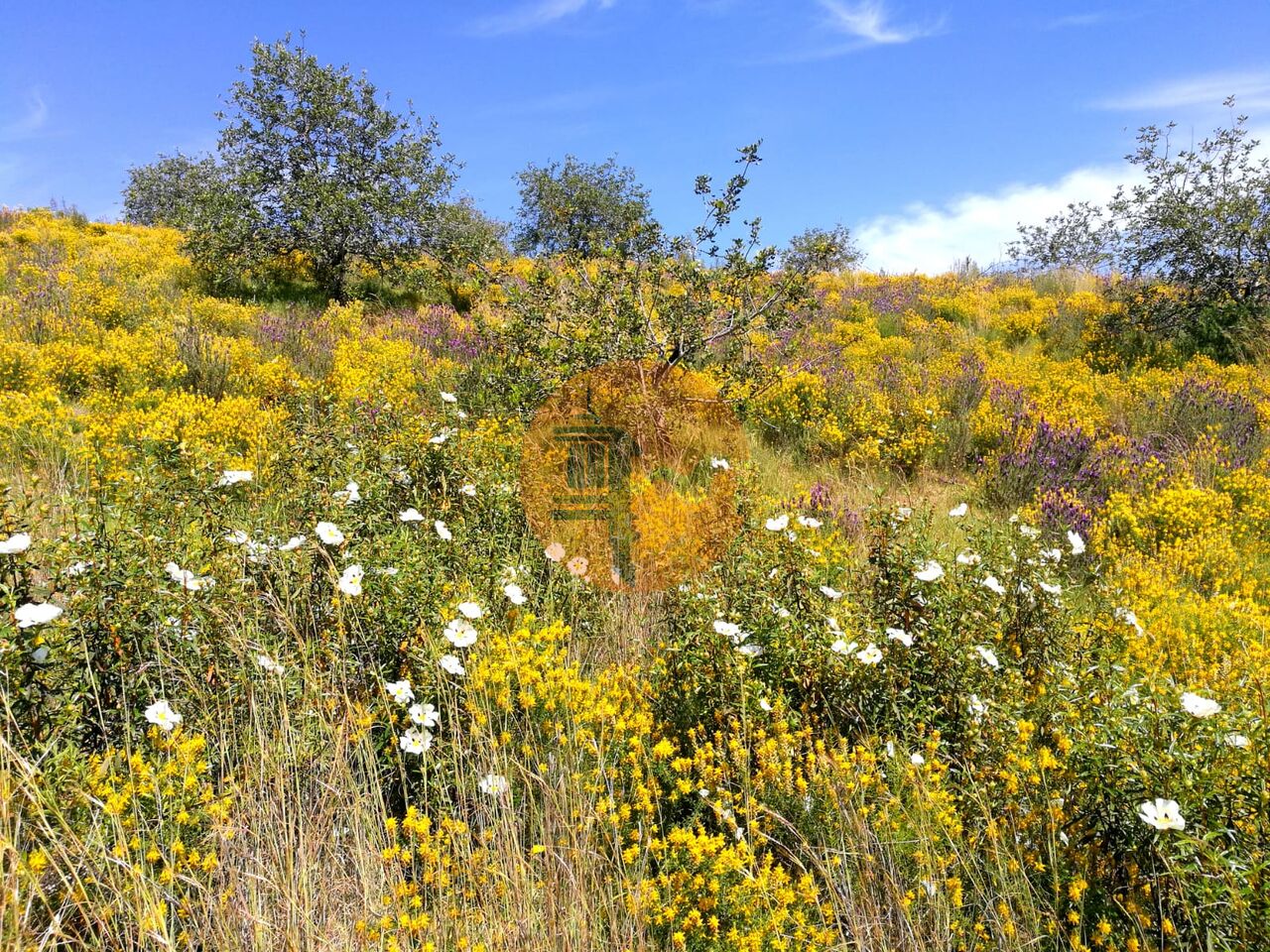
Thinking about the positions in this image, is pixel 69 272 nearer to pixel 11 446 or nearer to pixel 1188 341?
A: pixel 11 446

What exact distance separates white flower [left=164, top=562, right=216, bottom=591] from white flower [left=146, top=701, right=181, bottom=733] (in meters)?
0.43

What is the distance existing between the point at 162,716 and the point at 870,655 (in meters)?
2.48

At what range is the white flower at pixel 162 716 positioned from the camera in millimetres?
2092

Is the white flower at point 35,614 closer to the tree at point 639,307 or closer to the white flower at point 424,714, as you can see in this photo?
the white flower at point 424,714

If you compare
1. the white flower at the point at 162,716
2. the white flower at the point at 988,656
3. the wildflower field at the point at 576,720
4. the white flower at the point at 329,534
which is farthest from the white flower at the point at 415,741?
the white flower at the point at 988,656

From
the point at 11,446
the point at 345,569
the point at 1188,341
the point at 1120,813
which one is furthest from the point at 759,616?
the point at 1188,341

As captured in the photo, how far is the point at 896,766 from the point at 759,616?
786mm

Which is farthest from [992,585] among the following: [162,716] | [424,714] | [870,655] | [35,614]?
[35,614]

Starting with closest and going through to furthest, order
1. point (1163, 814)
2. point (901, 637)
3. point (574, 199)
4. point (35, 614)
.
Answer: point (1163, 814) → point (35, 614) → point (901, 637) → point (574, 199)

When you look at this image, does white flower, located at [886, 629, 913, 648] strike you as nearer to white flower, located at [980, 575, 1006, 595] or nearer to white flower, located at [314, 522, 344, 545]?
white flower, located at [980, 575, 1006, 595]

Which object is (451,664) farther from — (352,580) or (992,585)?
(992,585)

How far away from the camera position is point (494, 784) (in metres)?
2.20

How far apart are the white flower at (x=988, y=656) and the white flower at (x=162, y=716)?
9.30 feet

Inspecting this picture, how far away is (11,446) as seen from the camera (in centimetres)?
480
